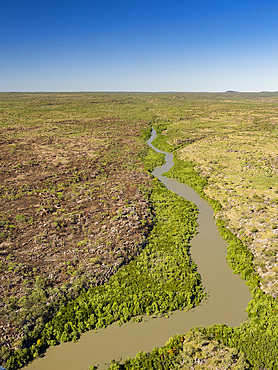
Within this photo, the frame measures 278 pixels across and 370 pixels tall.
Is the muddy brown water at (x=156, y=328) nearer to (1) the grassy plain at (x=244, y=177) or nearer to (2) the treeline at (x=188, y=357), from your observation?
(2) the treeline at (x=188, y=357)

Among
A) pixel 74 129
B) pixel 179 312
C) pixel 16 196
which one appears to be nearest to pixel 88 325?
pixel 179 312

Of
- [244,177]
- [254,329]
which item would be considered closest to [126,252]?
[254,329]

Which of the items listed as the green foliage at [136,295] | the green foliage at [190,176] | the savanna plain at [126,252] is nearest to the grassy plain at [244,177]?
the savanna plain at [126,252]

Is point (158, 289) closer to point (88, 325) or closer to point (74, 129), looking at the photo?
point (88, 325)

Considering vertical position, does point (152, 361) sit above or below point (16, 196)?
below

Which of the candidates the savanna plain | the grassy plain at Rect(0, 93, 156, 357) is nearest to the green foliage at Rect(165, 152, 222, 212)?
the savanna plain

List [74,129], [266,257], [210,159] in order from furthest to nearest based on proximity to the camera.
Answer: [74,129] < [210,159] < [266,257]

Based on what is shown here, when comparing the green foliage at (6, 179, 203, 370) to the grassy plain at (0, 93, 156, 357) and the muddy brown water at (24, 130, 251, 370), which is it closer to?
the muddy brown water at (24, 130, 251, 370)
